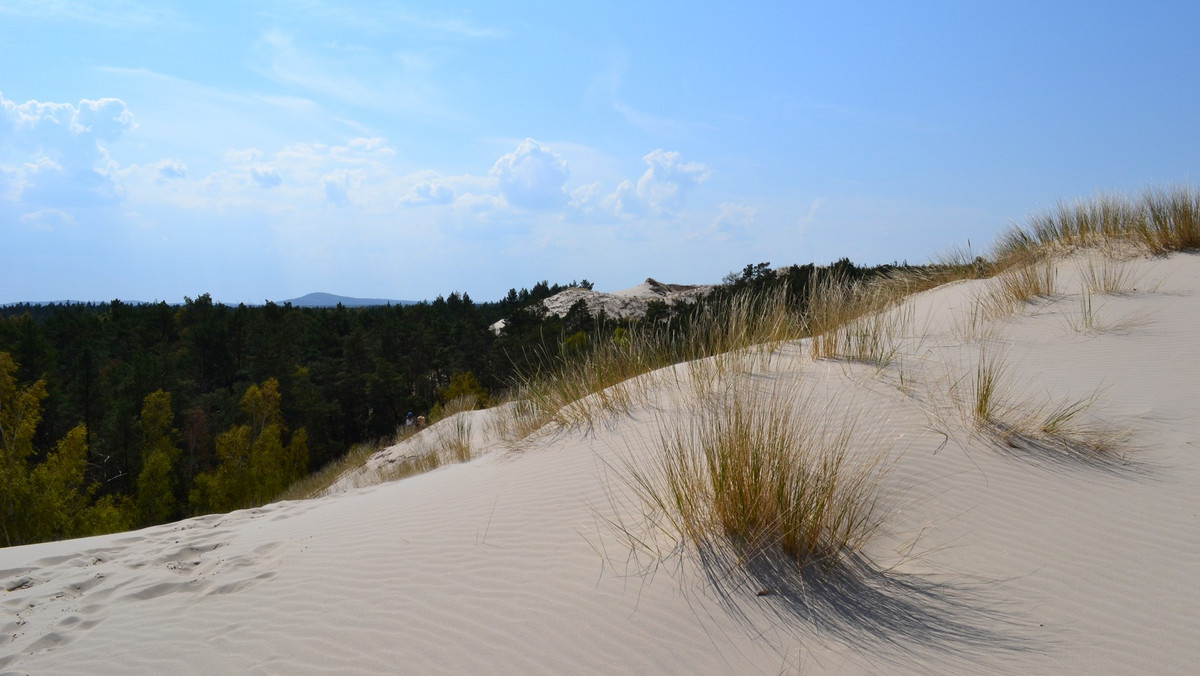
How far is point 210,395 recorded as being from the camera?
37.0m

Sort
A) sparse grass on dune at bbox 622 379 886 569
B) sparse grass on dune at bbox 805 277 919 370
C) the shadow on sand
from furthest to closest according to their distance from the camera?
sparse grass on dune at bbox 805 277 919 370
sparse grass on dune at bbox 622 379 886 569
the shadow on sand

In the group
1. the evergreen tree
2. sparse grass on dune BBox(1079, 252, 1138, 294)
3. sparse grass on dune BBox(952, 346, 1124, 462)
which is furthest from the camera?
the evergreen tree

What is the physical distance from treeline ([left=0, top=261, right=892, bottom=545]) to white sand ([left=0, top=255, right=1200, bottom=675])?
1026 centimetres

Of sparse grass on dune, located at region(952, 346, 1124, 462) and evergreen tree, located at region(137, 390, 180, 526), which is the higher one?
sparse grass on dune, located at region(952, 346, 1124, 462)

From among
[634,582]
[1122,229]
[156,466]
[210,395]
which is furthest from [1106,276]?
[210,395]

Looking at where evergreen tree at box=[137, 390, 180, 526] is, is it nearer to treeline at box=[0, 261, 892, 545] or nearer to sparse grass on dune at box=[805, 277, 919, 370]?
treeline at box=[0, 261, 892, 545]

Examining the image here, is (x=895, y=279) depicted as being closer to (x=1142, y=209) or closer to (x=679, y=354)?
(x=1142, y=209)

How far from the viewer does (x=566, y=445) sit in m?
5.75

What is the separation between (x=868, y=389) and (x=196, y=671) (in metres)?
5.10

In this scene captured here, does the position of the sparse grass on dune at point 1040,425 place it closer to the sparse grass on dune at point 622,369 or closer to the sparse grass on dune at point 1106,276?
the sparse grass on dune at point 622,369

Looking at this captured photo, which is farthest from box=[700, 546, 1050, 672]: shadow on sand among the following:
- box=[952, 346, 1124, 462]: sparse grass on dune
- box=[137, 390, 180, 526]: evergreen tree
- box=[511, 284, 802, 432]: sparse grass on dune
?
box=[137, 390, 180, 526]: evergreen tree

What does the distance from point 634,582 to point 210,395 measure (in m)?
40.7

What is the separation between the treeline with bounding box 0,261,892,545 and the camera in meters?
19.5

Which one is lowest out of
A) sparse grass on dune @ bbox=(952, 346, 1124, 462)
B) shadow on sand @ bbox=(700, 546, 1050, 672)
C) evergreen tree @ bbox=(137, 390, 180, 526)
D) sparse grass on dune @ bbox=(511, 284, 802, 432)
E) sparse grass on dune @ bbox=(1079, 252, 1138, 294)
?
evergreen tree @ bbox=(137, 390, 180, 526)
